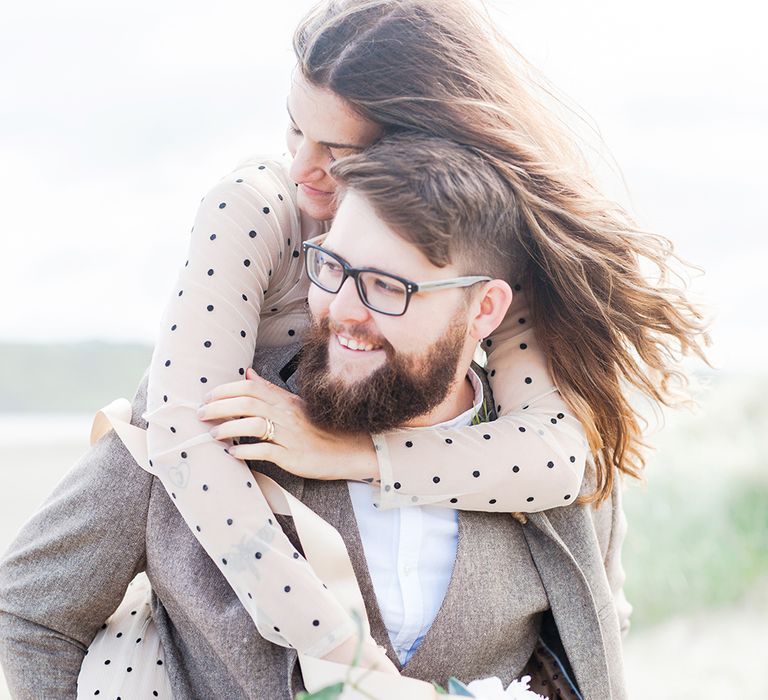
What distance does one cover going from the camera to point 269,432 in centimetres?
188

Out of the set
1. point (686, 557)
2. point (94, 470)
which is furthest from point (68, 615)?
point (686, 557)

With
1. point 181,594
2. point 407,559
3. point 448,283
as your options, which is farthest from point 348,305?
point 181,594

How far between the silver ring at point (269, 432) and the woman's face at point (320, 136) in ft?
1.52

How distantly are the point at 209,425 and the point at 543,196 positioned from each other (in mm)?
820

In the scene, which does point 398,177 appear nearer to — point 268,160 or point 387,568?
point 268,160

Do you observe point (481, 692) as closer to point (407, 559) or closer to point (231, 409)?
point (407, 559)

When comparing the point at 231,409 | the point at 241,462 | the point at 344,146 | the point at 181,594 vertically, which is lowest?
the point at 181,594

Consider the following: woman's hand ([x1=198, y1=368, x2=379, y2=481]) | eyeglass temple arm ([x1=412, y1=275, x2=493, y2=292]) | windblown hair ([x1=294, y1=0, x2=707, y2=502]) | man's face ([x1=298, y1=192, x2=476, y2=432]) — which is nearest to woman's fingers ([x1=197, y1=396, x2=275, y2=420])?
woman's hand ([x1=198, y1=368, x2=379, y2=481])

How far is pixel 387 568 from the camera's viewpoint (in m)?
2.04

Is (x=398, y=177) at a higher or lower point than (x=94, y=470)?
higher

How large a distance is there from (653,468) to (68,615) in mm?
3644

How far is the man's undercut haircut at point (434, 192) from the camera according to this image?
1885 mm

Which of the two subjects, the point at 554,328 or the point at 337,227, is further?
the point at 554,328

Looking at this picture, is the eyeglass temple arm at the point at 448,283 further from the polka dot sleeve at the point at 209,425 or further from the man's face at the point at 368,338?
the polka dot sleeve at the point at 209,425
